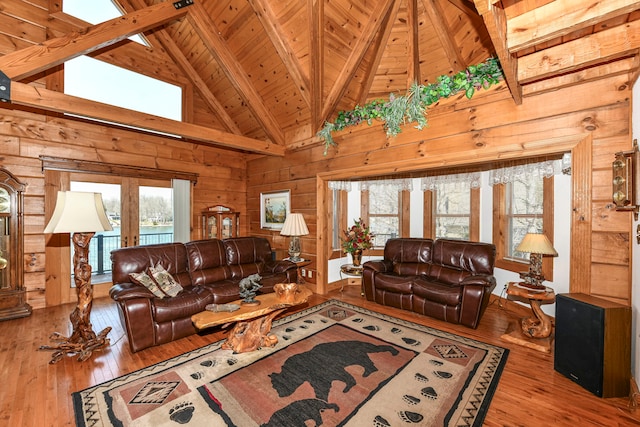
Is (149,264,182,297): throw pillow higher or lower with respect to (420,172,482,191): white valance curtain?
lower

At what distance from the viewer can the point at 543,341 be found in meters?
2.87

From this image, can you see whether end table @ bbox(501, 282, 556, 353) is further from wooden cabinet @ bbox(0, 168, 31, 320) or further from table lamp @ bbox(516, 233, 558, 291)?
wooden cabinet @ bbox(0, 168, 31, 320)

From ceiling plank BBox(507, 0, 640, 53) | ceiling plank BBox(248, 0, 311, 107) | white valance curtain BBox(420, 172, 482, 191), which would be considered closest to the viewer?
ceiling plank BBox(507, 0, 640, 53)

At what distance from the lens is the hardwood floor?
1870mm

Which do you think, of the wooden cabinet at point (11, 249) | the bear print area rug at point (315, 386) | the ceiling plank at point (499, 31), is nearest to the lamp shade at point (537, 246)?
the bear print area rug at point (315, 386)

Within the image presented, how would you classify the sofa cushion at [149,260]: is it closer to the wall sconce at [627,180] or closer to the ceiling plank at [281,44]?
the ceiling plank at [281,44]

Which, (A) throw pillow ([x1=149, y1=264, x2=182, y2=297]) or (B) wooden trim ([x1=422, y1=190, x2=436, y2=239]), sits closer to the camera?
(A) throw pillow ([x1=149, y1=264, x2=182, y2=297])

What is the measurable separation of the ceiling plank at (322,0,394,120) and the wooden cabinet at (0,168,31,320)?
467cm

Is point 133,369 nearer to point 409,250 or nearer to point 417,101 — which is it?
point 409,250

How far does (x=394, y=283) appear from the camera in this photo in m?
3.95

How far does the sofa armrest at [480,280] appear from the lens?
3.33m

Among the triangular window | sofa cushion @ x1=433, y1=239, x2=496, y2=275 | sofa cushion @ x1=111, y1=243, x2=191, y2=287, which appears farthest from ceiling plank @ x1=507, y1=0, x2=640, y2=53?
the triangular window

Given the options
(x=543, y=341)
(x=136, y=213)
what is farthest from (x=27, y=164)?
(x=543, y=341)

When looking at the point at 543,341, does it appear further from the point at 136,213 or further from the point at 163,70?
the point at 163,70
